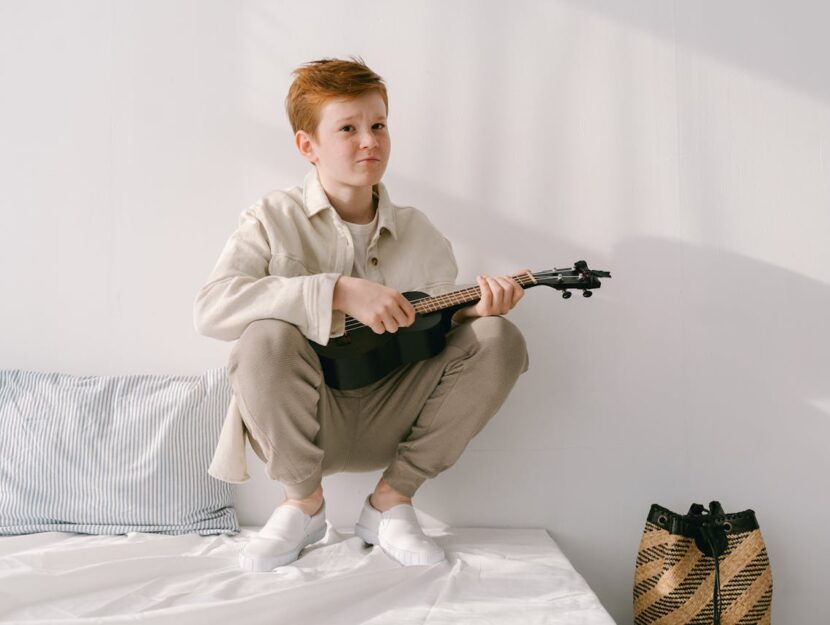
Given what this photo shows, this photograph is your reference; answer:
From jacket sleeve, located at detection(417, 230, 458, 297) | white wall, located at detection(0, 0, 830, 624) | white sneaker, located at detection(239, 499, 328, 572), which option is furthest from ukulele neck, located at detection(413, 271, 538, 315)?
white sneaker, located at detection(239, 499, 328, 572)

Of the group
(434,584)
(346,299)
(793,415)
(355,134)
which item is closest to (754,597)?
(793,415)

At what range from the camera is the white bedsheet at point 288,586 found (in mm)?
1175

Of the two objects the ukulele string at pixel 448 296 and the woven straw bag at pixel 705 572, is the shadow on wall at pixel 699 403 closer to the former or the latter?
the woven straw bag at pixel 705 572

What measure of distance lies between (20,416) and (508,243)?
114cm

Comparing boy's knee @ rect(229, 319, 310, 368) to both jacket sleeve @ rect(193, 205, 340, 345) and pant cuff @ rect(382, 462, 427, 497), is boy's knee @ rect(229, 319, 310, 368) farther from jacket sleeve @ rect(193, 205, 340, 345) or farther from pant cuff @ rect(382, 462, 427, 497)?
pant cuff @ rect(382, 462, 427, 497)

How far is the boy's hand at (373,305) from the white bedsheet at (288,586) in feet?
1.36

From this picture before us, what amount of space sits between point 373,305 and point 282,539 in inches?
17.4

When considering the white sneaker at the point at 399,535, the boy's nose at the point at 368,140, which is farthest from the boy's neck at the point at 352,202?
the white sneaker at the point at 399,535

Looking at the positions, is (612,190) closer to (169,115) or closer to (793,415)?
(793,415)

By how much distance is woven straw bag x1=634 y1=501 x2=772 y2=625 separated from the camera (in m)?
1.54

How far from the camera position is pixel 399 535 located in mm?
1466

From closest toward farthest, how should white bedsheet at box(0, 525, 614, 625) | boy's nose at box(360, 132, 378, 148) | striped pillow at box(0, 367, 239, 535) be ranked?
white bedsheet at box(0, 525, 614, 625) → boy's nose at box(360, 132, 378, 148) → striped pillow at box(0, 367, 239, 535)

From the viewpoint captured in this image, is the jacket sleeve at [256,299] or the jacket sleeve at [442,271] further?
the jacket sleeve at [442,271]

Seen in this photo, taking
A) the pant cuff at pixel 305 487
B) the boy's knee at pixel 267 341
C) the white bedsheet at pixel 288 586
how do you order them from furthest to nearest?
the pant cuff at pixel 305 487 → the boy's knee at pixel 267 341 → the white bedsheet at pixel 288 586
